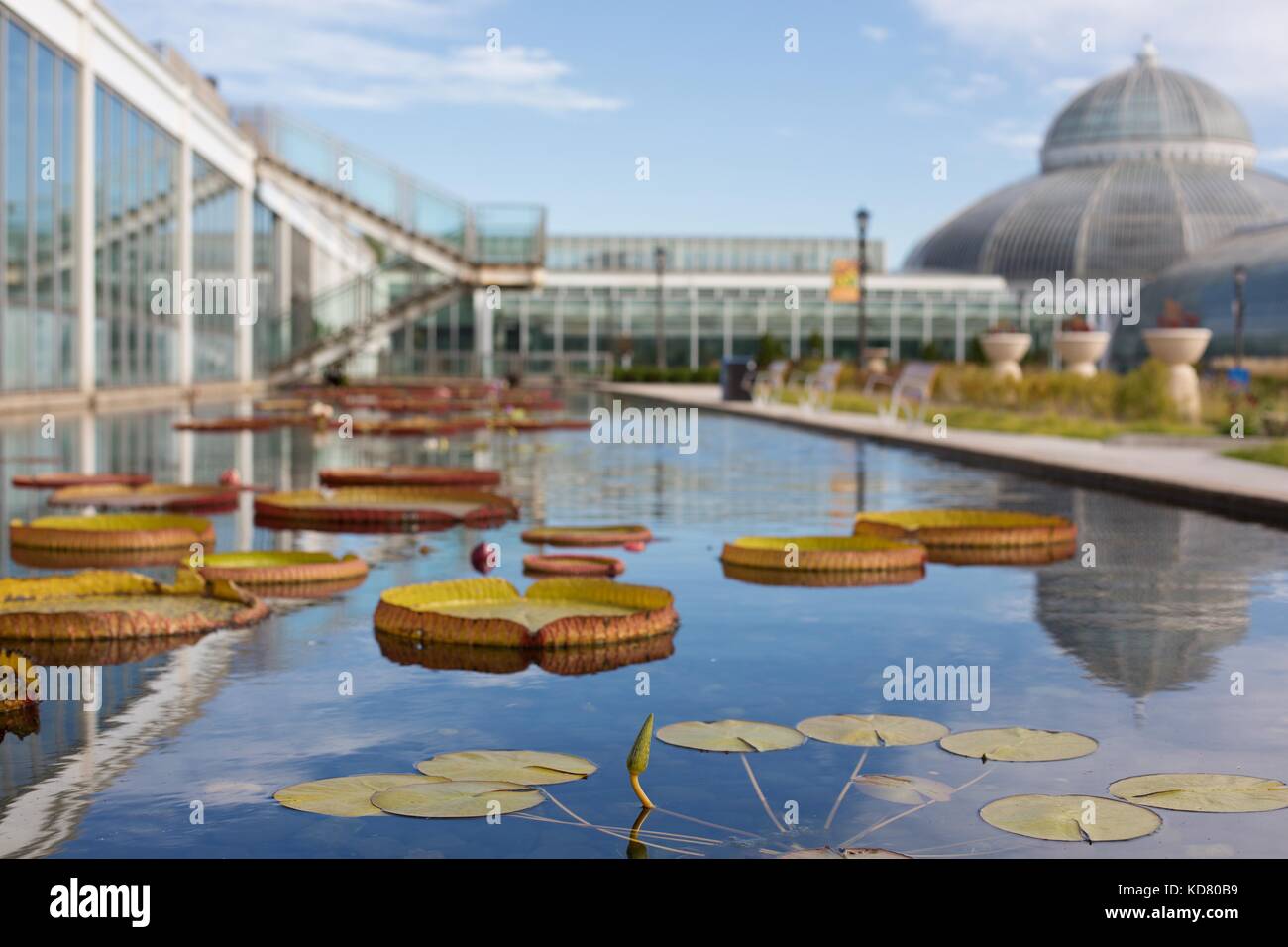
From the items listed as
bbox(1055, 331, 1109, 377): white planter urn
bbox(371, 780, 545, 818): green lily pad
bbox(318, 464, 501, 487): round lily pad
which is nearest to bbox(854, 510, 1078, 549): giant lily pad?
bbox(318, 464, 501, 487): round lily pad

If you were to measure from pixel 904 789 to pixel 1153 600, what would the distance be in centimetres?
472

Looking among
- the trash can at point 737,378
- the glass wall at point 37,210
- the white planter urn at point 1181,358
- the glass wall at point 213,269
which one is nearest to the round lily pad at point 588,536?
the glass wall at point 37,210

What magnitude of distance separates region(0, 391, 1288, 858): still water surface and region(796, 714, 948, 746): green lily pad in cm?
10

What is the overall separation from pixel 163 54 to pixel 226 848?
134 ft

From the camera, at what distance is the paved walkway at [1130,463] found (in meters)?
15.0

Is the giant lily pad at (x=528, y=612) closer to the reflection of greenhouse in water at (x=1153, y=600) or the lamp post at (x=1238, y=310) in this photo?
the reflection of greenhouse in water at (x=1153, y=600)

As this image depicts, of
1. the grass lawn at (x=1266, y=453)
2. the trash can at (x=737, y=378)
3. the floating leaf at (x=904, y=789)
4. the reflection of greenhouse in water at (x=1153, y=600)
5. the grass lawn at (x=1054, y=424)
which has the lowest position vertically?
the floating leaf at (x=904, y=789)

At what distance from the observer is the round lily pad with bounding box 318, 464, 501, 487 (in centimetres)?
1591

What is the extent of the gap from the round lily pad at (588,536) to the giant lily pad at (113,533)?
2.06 meters

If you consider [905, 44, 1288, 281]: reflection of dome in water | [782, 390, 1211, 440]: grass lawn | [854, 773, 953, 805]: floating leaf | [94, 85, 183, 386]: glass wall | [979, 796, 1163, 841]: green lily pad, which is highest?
[905, 44, 1288, 281]: reflection of dome in water

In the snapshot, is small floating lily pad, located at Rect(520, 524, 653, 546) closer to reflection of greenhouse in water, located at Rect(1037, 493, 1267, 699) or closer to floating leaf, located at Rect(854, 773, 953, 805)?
reflection of greenhouse in water, located at Rect(1037, 493, 1267, 699)

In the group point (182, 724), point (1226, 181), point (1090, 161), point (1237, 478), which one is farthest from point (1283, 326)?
point (182, 724)

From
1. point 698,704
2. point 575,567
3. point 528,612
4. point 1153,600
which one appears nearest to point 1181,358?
point 1153,600
